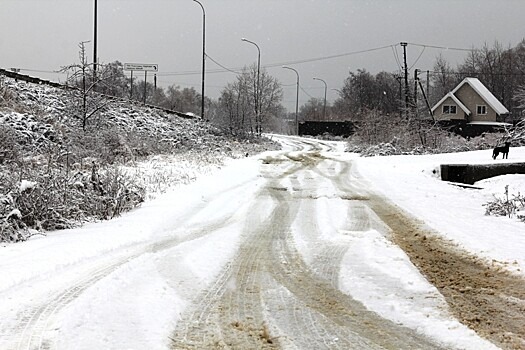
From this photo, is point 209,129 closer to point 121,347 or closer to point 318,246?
point 318,246

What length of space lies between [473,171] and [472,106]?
5730 cm

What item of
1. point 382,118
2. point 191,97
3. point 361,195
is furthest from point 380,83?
point 361,195

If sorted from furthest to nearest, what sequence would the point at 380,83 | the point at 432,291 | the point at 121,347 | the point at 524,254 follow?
the point at 380,83 → the point at 524,254 → the point at 432,291 → the point at 121,347

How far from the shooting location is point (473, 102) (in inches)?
2704

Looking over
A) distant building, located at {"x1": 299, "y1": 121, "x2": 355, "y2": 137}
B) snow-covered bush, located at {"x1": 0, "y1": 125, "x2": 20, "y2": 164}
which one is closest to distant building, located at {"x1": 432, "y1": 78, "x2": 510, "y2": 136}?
distant building, located at {"x1": 299, "y1": 121, "x2": 355, "y2": 137}

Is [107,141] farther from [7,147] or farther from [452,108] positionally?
[452,108]

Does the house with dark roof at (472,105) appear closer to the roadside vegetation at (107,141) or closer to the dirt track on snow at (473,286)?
the roadside vegetation at (107,141)

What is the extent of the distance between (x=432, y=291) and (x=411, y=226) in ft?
12.5

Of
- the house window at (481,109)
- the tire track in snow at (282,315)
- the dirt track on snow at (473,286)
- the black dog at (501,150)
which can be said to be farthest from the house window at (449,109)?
the tire track in snow at (282,315)

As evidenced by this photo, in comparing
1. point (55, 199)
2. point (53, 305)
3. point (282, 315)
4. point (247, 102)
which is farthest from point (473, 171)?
point (247, 102)

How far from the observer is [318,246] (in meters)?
7.58

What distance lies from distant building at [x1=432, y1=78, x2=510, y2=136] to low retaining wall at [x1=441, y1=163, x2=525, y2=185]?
5268 centimetres

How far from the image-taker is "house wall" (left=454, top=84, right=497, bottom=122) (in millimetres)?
67500

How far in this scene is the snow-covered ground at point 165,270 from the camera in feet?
14.1
